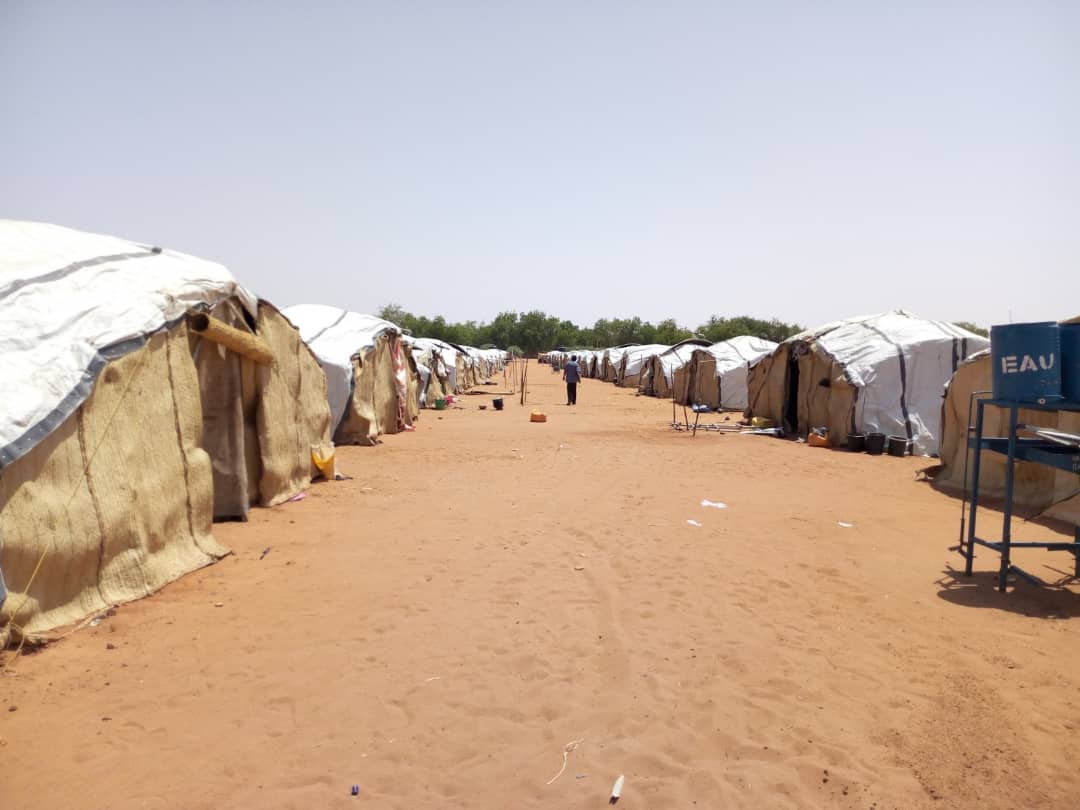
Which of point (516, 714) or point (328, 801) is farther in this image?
point (516, 714)

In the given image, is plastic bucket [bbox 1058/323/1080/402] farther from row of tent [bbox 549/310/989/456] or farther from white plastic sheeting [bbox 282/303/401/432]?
white plastic sheeting [bbox 282/303/401/432]

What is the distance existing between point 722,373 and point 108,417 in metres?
21.6

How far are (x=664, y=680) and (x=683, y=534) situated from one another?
3.30 m

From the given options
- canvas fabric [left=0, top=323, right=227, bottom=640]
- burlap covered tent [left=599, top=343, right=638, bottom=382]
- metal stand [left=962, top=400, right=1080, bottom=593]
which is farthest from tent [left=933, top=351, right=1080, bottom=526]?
burlap covered tent [left=599, top=343, right=638, bottom=382]

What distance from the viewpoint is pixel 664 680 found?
403cm

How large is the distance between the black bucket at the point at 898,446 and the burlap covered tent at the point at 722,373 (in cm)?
950

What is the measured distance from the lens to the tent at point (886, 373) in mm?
14039

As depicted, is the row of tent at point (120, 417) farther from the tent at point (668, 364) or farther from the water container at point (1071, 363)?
the tent at point (668, 364)

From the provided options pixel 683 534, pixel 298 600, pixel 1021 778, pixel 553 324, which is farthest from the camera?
pixel 553 324

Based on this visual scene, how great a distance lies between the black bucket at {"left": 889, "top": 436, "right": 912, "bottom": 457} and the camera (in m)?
13.5

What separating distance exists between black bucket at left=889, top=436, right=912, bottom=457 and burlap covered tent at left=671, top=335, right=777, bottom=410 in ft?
31.2

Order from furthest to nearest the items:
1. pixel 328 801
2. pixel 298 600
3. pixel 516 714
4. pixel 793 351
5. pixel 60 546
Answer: pixel 793 351 < pixel 298 600 < pixel 60 546 < pixel 516 714 < pixel 328 801

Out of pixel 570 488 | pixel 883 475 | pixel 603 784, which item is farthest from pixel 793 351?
pixel 603 784

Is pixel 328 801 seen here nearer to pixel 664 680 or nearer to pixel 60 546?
pixel 664 680
